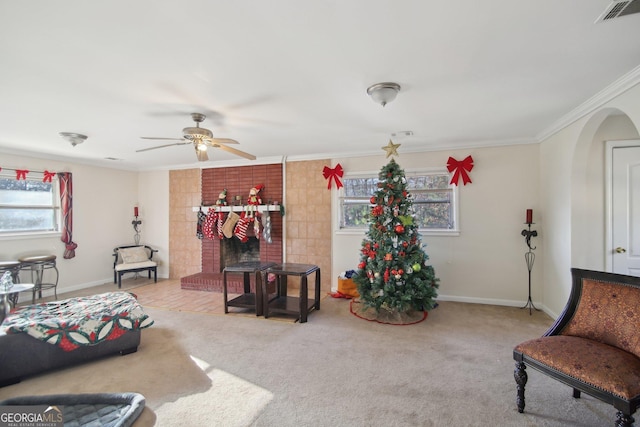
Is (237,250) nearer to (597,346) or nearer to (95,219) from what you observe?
(95,219)

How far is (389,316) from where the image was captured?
3883 millimetres

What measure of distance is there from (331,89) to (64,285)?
232 inches

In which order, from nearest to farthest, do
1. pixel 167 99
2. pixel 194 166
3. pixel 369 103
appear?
pixel 167 99
pixel 369 103
pixel 194 166

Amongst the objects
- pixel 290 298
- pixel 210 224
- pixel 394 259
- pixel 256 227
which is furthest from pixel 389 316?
pixel 210 224

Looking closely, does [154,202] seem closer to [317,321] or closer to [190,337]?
[190,337]

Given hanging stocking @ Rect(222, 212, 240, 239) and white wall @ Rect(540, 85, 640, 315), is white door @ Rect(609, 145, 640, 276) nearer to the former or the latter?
white wall @ Rect(540, 85, 640, 315)

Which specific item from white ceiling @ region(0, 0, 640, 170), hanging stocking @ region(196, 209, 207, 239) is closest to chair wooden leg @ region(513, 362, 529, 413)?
white ceiling @ region(0, 0, 640, 170)

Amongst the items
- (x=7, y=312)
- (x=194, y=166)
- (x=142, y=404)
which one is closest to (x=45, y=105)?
(x=7, y=312)

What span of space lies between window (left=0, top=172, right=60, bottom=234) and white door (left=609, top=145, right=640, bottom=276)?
26.6ft

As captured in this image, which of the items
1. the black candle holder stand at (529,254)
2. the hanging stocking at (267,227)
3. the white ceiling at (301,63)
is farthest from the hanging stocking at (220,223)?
the black candle holder stand at (529,254)

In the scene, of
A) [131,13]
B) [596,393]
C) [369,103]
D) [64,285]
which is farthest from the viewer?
[64,285]

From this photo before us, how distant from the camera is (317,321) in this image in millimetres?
3783

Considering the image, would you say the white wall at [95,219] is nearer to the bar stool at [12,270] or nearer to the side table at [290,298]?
A: the bar stool at [12,270]

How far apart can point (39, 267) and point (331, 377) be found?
17.3ft
